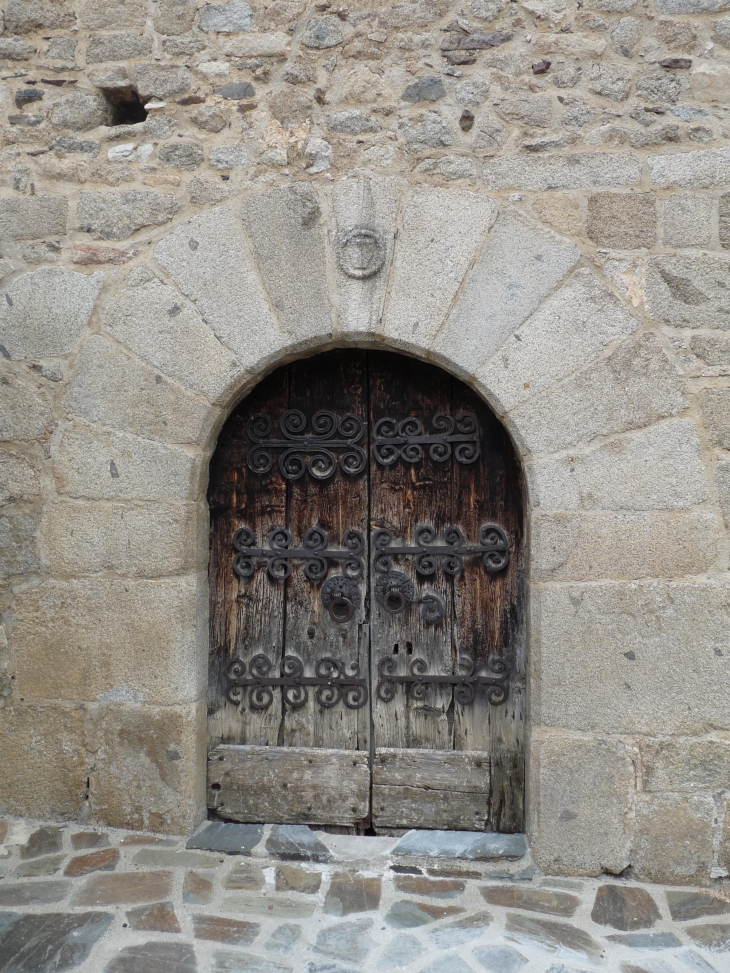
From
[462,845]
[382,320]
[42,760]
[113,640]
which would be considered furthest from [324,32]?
[462,845]

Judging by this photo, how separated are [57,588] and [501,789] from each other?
171cm

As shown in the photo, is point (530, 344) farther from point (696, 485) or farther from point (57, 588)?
point (57, 588)

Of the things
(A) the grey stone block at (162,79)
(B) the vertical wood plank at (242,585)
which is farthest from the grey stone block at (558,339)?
(A) the grey stone block at (162,79)

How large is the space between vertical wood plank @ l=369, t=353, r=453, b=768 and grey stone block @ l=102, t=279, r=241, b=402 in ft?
1.93

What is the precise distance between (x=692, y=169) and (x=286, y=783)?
250cm

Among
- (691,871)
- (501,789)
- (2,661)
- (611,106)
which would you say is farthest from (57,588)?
(611,106)

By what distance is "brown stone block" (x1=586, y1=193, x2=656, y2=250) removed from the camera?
2430 millimetres

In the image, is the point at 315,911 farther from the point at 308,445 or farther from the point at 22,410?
the point at 22,410

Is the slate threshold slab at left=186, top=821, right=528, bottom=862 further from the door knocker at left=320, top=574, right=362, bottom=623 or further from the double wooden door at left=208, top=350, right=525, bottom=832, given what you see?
the door knocker at left=320, top=574, right=362, bottom=623

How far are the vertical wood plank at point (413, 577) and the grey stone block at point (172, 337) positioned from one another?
59 centimetres

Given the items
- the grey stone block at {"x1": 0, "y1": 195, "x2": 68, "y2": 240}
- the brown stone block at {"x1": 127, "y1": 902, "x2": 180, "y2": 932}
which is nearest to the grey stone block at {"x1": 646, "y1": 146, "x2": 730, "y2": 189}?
the grey stone block at {"x1": 0, "y1": 195, "x2": 68, "y2": 240}

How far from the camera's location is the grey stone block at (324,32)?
2.56 m

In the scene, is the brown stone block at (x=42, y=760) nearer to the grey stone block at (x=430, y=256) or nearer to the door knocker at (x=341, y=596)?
the door knocker at (x=341, y=596)

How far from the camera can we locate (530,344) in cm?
244
